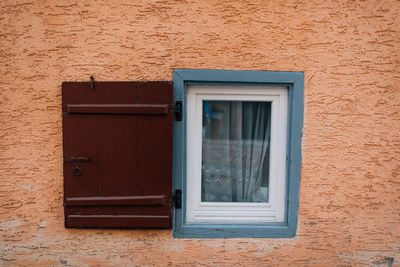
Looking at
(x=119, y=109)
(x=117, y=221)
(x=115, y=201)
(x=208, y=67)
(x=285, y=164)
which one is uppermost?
(x=208, y=67)

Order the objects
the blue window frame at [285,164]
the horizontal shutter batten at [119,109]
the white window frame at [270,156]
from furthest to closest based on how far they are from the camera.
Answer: the white window frame at [270,156]
the blue window frame at [285,164]
the horizontal shutter batten at [119,109]

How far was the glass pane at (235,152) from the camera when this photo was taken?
2262 mm

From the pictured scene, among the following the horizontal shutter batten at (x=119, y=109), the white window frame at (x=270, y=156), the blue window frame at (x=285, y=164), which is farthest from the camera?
the white window frame at (x=270, y=156)

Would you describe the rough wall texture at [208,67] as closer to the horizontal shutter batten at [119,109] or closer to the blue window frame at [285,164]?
the blue window frame at [285,164]

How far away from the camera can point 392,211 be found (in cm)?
218

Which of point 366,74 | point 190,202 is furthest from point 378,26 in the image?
point 190,202

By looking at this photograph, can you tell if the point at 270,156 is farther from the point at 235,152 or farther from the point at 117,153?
the point at 117,153

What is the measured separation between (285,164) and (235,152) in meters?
0.42

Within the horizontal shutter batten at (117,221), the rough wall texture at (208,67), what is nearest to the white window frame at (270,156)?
the rough wall texture at (208,67)

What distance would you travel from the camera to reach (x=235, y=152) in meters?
2.30

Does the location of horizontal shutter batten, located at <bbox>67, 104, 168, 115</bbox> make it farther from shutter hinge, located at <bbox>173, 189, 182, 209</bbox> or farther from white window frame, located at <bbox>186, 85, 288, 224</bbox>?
shutter hinge, located at <bbox>173, 189, 182, 209</bbox>

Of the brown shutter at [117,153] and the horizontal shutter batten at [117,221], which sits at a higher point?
the brown shutter at [117,153]

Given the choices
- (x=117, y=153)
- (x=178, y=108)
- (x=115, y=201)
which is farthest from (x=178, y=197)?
(x=178, y=108)

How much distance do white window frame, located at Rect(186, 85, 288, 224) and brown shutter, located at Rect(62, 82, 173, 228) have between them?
10.1 inches
